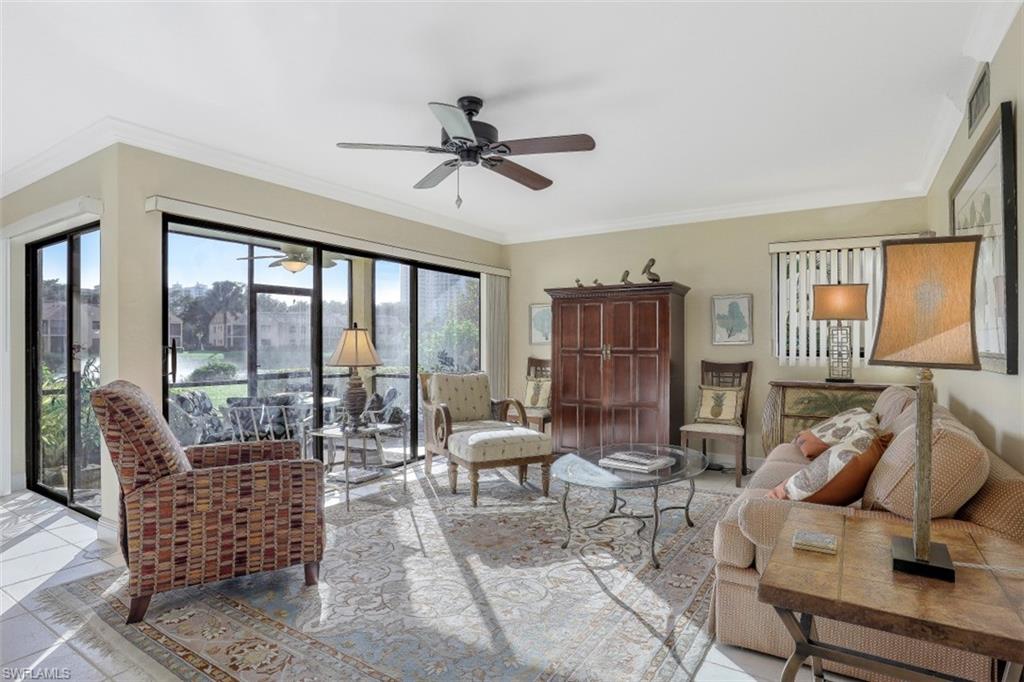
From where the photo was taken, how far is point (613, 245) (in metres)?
6.00

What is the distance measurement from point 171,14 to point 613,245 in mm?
4548

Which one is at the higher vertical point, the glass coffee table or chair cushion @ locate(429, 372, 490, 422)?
chair cushion @ locate(429, 372, 490, 422)

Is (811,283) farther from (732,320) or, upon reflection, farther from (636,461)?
(636,461)

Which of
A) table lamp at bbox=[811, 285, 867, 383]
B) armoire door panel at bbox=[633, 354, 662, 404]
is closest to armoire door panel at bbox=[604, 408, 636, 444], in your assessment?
armoire door panel at bbox=[633, 354, 662, 404]

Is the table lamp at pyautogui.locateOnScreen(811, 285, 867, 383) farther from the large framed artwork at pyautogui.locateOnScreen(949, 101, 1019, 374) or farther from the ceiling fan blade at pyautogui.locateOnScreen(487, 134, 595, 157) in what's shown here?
the ceiling fan blade at pyautogui.locateOnScreen(487, 134, 595, 157)

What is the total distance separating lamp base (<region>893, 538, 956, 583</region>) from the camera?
4.27 feet

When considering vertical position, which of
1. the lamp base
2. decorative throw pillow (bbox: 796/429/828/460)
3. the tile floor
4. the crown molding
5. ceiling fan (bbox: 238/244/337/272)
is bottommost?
the tile floor

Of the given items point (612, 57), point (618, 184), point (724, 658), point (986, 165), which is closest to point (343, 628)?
point (724, 658)

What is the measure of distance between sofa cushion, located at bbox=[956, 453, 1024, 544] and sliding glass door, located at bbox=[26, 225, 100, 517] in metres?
4.68

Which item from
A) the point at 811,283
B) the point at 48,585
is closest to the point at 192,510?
the point at 48,585

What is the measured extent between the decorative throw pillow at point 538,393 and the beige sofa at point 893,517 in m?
3.57

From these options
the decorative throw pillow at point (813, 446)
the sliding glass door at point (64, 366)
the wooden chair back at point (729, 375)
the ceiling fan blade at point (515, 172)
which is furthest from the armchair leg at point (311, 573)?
the wooden chair back at point (729, 375)

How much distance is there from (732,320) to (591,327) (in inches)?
53.1

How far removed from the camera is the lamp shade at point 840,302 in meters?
4.13
